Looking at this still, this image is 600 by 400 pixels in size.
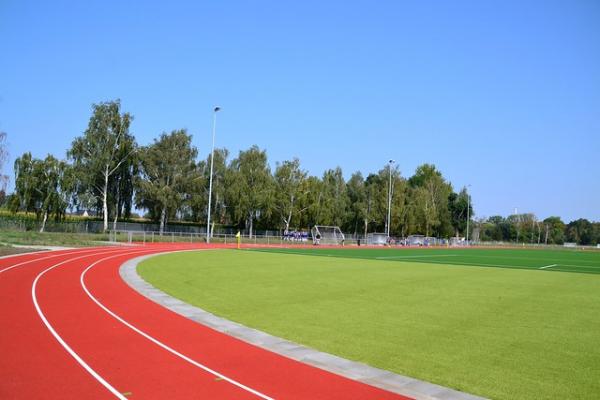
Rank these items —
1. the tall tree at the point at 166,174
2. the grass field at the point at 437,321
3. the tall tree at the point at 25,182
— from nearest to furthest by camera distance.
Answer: the grass field at the point at 437,321 < the tall tree at the point at 25,182 < the tall tree at the point at 166,174

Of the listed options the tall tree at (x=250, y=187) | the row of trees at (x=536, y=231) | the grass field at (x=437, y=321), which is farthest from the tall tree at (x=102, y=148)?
the row of trees at (x=536, y=231)

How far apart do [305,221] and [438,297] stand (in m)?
60.7

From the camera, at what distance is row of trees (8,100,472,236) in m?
52.5

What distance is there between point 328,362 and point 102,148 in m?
53.1

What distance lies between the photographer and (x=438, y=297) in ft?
49.7

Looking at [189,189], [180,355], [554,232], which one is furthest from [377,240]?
[554,232]

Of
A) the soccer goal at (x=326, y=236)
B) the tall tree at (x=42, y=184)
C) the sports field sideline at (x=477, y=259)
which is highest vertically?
the tall tree at (x=42, y=184)

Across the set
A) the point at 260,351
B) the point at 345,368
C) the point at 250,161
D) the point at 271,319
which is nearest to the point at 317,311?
the point at 271,319

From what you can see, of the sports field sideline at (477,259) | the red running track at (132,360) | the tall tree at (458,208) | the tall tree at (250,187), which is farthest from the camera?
the tall tree at (458,208)

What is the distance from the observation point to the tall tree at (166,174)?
57925 millimetres

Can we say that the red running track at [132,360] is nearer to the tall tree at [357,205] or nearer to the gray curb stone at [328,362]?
the gray curb stone at [328,362]

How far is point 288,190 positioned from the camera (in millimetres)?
71812

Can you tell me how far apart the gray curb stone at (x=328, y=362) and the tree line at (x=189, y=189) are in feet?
152

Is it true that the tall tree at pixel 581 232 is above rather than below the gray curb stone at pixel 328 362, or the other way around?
above
